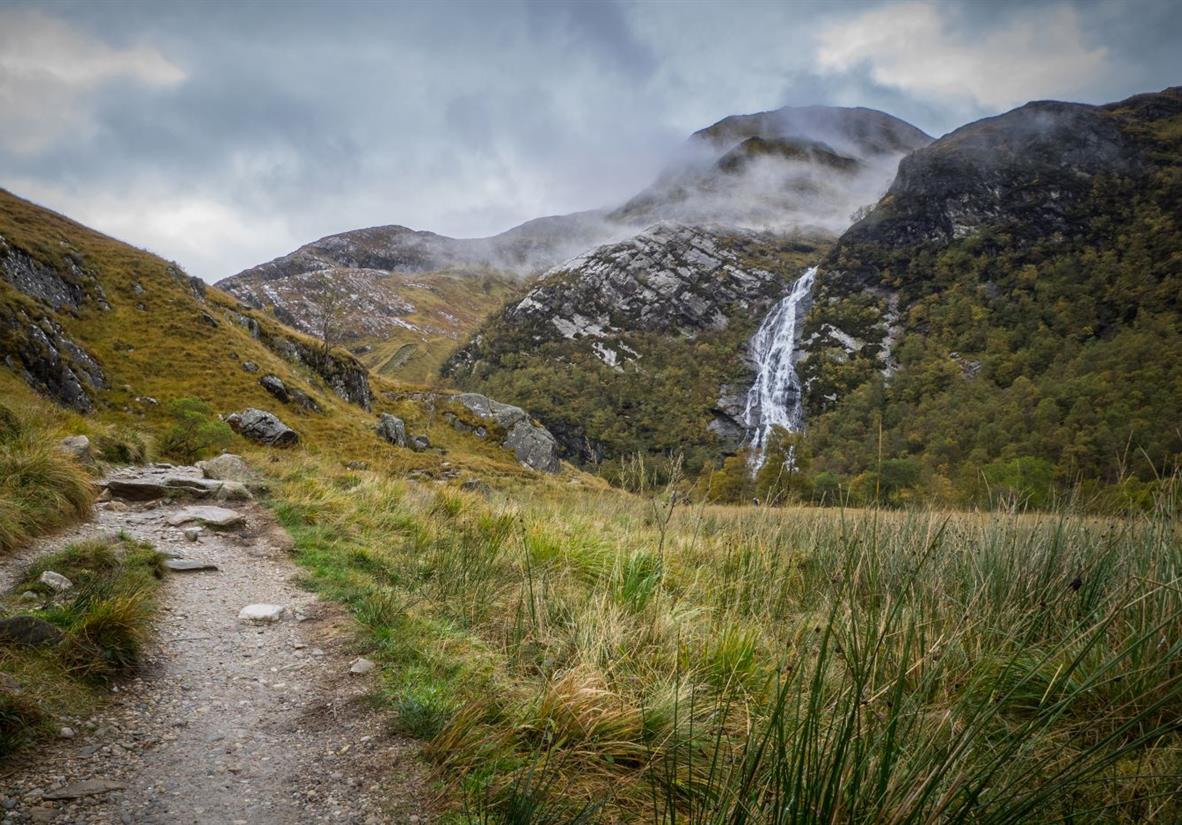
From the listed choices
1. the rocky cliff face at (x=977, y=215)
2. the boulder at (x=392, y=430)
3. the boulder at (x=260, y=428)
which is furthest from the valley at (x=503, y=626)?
the rocky cliff face at (x=977, y=215)

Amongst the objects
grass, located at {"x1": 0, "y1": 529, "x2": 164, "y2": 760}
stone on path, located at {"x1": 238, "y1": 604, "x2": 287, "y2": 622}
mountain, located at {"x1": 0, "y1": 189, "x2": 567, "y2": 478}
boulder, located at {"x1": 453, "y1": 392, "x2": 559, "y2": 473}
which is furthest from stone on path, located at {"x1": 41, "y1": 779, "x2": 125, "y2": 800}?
boulder, located at {"x1": 453, "y1": 392, "x2": 559, "y2": 473}

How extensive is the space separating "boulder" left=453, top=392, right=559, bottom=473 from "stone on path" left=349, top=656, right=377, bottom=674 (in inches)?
1803

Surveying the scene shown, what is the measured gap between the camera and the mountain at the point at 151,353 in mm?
22141

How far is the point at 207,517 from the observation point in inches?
322

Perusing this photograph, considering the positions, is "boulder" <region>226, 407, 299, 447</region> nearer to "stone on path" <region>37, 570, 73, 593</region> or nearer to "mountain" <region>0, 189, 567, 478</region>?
"mountain" <region>0, 189, 567, 478</region>

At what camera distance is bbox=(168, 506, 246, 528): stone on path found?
7975mm

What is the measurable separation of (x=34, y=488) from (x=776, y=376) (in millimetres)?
110519

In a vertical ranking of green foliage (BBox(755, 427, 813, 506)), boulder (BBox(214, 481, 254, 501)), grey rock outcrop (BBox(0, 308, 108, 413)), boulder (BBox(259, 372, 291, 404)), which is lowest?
green foliage (BBox(755, 427, 813, 506))

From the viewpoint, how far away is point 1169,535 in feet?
14.3

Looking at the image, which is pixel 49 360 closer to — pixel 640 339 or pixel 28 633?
pixel 28 633

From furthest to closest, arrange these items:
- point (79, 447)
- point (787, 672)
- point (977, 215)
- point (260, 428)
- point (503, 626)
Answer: point (977, 215) → point (260, 428) → point (79, 447) → point (503, 626) → point (787, 672)

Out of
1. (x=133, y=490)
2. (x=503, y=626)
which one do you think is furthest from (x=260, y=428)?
(x=503, y=626)

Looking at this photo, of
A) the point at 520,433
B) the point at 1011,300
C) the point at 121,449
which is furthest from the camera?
the point at 1011,300

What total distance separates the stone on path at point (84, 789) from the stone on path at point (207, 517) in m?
6.72
